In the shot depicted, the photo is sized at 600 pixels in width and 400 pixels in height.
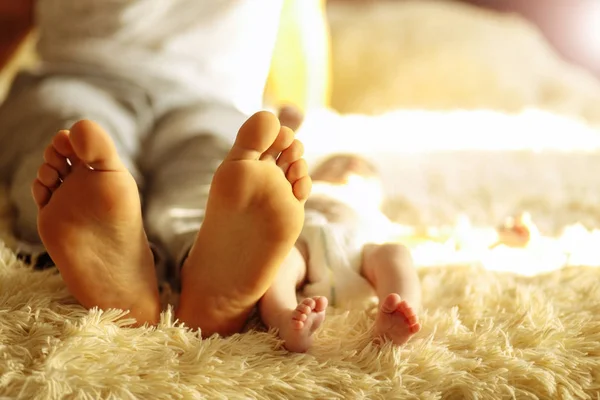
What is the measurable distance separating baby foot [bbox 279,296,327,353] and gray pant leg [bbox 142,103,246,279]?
17cm

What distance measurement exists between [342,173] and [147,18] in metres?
0.39

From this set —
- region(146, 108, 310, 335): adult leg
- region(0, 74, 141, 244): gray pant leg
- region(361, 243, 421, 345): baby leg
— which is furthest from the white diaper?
region(0, 74, 141, 244): gray pant leg

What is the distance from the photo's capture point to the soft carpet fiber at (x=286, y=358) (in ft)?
1.79

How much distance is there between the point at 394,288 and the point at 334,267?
8 centimetres

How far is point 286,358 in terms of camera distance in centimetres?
60

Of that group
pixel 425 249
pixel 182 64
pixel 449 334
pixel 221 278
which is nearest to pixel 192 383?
pixel 221 278

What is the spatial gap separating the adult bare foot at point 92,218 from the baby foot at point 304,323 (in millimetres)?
158

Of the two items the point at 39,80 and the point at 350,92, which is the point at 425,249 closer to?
the point at 39,80

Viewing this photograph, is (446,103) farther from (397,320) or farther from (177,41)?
(397,320)

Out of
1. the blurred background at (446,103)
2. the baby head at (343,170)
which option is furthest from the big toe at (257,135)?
the blurred background at (446,103)

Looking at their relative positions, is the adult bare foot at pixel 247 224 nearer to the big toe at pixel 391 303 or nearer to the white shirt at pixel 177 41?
the big toe at pixel 391 303

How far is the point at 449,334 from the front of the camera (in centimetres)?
64

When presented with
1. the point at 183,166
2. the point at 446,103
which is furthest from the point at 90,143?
the point at 446,103

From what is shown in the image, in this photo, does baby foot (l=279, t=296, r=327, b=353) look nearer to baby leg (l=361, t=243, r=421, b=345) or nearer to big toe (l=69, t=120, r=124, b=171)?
baby leg (l=361, t=243, r=421, b=345)
